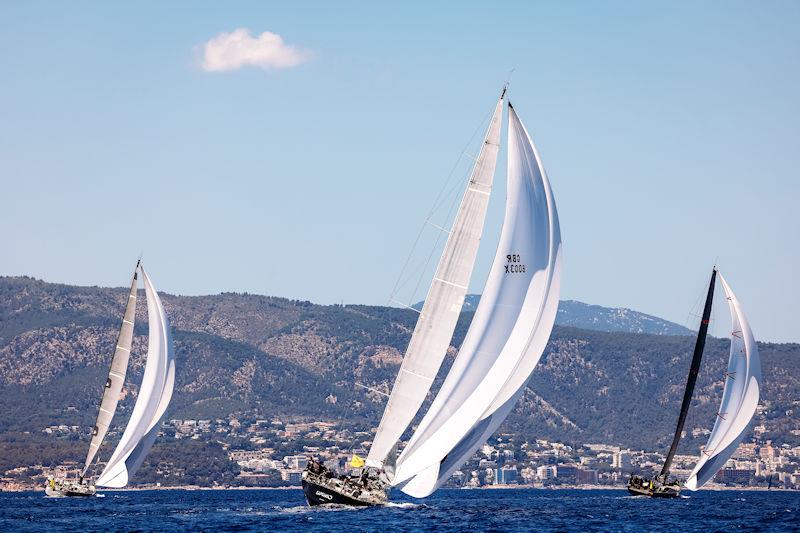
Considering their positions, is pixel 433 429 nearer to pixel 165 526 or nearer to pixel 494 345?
pixel 494 345

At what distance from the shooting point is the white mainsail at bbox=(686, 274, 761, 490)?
3469 inches

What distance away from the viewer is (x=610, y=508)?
286 feet

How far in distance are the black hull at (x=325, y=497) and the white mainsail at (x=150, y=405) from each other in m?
20.0

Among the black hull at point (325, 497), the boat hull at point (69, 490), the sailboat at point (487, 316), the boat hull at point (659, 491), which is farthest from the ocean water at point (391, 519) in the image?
the boat hull at point (659, 491)

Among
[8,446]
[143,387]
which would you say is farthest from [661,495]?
[8,446]

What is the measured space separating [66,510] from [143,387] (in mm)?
8101

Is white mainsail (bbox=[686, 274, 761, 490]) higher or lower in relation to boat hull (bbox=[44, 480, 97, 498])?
higher

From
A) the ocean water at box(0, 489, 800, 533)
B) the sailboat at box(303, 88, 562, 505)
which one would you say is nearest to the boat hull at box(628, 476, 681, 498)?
the ocean water at box(0, 489, 800, 533)

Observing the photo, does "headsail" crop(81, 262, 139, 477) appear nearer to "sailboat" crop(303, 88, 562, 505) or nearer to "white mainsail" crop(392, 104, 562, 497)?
"sailboat" crop(303, 88, 562, 505)

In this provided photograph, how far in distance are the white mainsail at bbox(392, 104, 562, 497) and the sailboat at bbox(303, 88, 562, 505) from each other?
1.4 inches

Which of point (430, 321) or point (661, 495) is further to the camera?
point (661, 495)

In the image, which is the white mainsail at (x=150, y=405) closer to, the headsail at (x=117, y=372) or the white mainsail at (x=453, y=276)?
the headsail at (x=117, y=372)

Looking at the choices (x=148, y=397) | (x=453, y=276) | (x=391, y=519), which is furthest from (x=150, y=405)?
(x=453, y=276)

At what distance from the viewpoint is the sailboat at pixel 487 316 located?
56.3 metres
